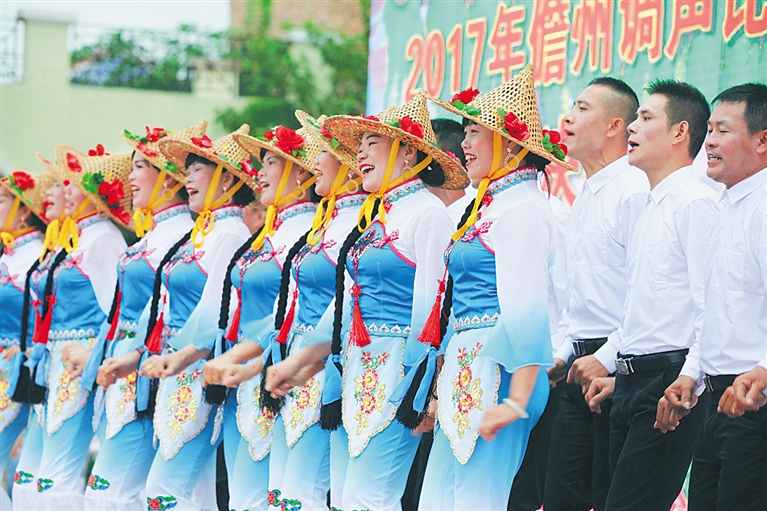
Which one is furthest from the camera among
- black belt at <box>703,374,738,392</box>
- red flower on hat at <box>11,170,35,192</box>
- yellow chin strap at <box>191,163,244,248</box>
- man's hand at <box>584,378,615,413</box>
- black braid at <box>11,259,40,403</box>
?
red flower on hat at <box>11,170,35,192</box>

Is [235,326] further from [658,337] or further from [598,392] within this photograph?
[658,337]

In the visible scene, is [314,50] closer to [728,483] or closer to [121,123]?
[121,123]

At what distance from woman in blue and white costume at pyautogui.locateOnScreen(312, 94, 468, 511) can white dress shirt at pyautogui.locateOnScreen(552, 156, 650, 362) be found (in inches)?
20.8

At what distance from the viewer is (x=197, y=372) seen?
16.1 ft

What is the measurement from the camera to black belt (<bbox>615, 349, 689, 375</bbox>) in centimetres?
372

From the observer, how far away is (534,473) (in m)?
4.81

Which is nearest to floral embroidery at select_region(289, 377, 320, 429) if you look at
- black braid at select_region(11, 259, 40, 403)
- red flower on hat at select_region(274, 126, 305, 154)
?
red flower on hat at select_region(274, 126, 305, 154)

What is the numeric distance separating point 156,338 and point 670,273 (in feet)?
7.80

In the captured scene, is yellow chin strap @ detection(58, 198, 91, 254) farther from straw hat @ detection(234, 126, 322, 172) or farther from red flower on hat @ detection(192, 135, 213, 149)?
straw hat @ detection(234, 126, 322, 172)

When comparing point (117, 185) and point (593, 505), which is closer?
point (593, 505)

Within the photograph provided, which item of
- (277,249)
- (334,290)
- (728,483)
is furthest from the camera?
(277,249)

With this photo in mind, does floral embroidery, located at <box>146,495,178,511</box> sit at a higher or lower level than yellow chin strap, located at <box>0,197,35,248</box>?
lower

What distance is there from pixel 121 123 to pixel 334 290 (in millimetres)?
9281

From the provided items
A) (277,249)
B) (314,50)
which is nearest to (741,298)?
(277,249)
